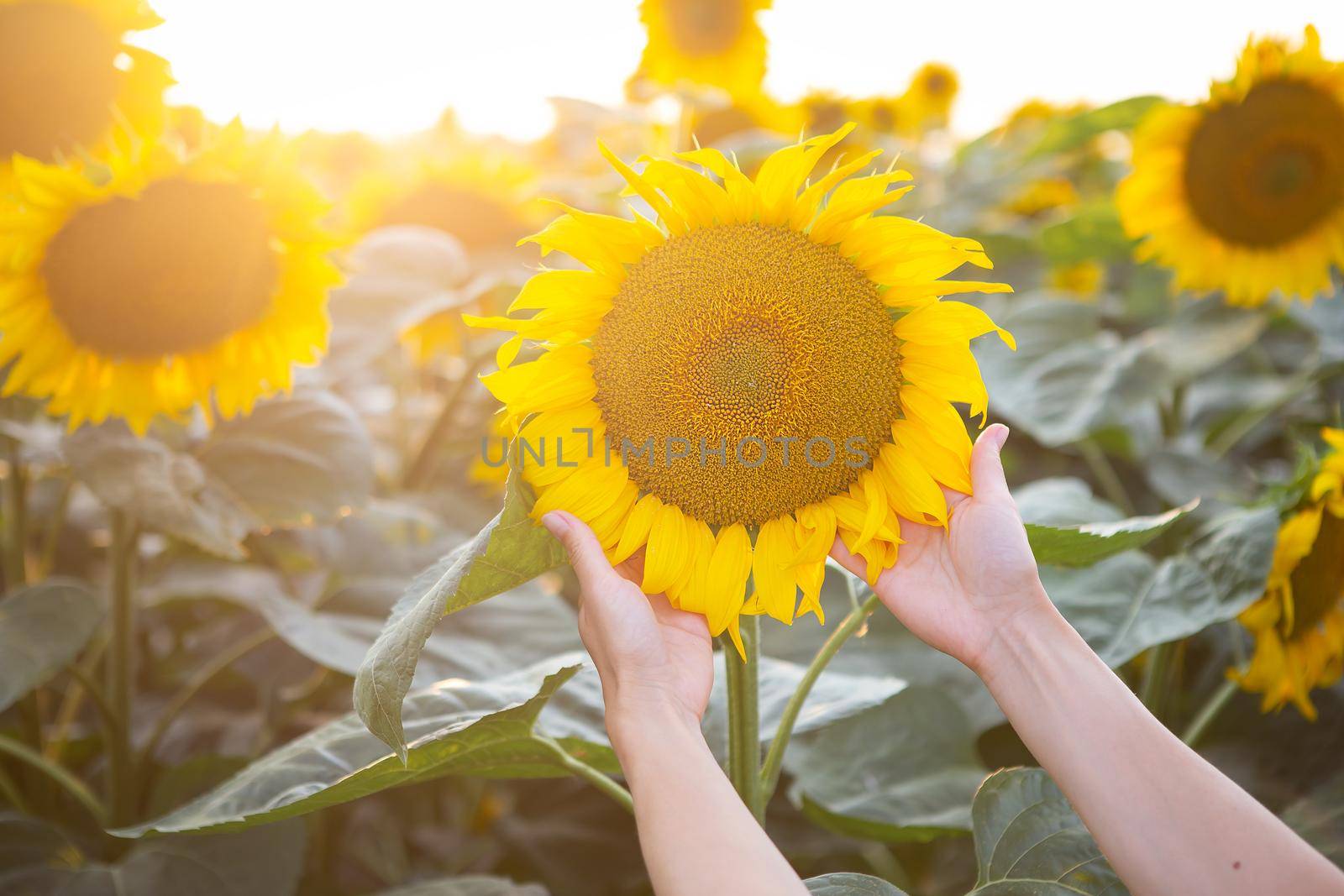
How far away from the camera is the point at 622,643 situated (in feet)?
3.43

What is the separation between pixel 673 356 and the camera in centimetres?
107

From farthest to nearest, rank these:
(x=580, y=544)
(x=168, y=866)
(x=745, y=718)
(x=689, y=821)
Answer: (x=168, y=866) → (x=745, y=718) → (x=580, y=544) → (x=689, y=821)

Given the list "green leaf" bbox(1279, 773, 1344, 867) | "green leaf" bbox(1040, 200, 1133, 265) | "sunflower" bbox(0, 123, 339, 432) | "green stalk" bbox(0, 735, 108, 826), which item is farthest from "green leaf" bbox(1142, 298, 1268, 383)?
"green stalk" bbox(0, 735, 108, 826)

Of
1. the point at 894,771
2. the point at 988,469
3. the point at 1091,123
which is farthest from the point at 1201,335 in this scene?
the point at 988,469

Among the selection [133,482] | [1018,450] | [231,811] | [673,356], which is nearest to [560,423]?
[673,356]

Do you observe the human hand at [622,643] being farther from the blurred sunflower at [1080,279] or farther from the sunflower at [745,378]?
the blurred sunflower at [1080,279]

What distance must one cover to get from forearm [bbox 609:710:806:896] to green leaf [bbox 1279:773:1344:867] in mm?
985

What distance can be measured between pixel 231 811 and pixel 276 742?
833 millimetres

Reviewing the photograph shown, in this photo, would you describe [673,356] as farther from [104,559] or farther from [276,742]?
[104,559]

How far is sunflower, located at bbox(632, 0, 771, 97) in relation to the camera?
2734 millimetres

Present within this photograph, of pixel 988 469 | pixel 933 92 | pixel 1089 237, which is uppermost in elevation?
pixel 933 92

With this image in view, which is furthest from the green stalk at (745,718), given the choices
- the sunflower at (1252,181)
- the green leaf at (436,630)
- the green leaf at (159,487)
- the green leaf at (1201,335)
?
the sunflower at (1252,181)

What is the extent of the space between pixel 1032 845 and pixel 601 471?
2.27ft

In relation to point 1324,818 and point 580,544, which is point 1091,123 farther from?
point 580,544
